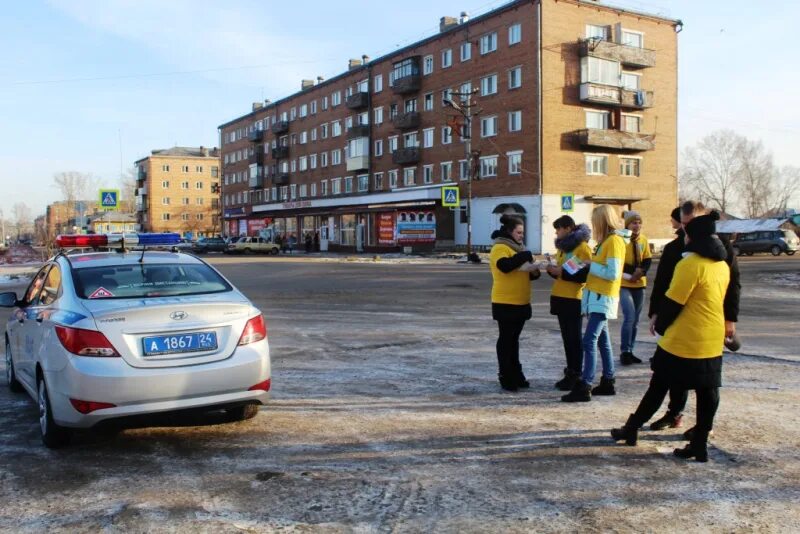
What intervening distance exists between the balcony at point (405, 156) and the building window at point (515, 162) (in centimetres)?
988

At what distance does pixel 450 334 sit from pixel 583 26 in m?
37.7

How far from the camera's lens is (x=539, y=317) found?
42.4ft

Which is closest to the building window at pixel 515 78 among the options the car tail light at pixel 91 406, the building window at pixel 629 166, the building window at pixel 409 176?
the building window at pixel 629 166

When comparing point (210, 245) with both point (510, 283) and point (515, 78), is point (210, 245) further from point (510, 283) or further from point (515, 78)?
point (510, 283)

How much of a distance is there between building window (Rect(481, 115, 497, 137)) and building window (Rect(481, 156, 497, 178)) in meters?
1.56

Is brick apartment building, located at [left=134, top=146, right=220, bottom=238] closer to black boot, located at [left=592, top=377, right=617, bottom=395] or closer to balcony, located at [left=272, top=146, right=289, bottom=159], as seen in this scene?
→ balcony, located at [left=272, top=146, right=289, bottom=159]

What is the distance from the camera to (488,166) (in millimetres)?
45844

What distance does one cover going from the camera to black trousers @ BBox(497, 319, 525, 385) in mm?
6695

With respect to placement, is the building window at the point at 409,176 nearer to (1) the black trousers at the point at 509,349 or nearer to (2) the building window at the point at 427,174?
(2) the building window at the point at 427,174

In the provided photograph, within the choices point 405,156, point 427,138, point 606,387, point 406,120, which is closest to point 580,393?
point 606,387

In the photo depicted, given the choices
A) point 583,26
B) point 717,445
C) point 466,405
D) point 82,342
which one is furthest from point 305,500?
point 583,26

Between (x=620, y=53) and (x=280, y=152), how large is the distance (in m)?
40.6

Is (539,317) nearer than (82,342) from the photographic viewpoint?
No

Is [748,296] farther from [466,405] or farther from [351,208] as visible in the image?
[351,208]
